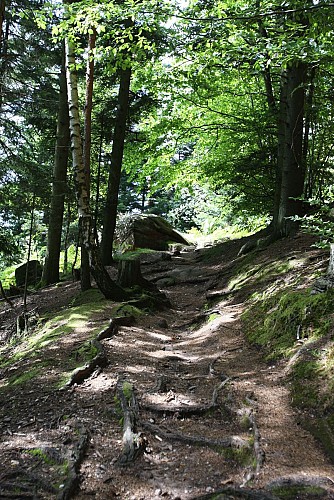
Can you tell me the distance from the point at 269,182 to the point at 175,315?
5.89 m

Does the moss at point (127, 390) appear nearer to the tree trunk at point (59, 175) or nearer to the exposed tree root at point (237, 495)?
the exposed tree root at point (237, 495)

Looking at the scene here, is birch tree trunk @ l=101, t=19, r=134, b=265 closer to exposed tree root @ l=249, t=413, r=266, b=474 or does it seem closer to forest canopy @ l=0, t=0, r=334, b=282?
forest canopy @ l=0, t=0, r=334, b=282

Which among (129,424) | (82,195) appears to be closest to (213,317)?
(82,195)

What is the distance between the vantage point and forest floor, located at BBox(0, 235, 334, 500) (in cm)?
280

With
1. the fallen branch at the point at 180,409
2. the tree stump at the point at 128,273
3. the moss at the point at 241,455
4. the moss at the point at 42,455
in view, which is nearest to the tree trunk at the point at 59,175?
the tree stump at the point at 128,273

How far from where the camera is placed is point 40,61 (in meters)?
12.9

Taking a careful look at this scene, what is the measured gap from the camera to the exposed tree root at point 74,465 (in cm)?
267

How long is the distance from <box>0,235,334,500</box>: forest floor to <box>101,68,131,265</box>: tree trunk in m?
6.81

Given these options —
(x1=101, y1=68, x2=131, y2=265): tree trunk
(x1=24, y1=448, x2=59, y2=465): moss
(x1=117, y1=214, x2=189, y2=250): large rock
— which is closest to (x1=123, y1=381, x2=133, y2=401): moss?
(x1=24, y1=448, x2=59, y2=465): moss

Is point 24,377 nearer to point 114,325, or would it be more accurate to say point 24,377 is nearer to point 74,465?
point 114,325

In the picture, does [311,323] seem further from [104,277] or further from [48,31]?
[48,31]

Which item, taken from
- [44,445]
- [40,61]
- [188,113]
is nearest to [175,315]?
[44,445]

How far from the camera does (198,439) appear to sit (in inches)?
136

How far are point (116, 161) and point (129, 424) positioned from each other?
11.0 metres
